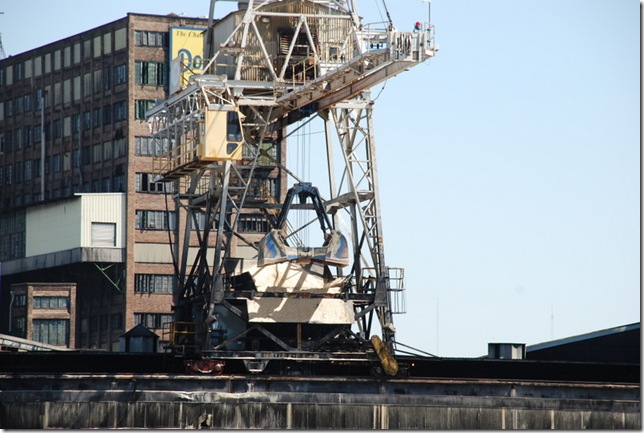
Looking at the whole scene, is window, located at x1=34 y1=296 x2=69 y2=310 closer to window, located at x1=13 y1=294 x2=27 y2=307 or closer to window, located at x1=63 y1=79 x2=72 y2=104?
window, located at x1=13 y1=294 x2=27 y2=307

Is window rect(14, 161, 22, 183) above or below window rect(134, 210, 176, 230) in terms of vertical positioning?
above

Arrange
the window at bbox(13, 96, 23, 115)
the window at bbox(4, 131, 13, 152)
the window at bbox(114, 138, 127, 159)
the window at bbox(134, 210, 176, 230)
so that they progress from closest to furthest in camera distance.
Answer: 1. the window at bbox(134, 210, 176, 230)
2. the window at bbox(114, 138, 127, 159)
3. the window at bbox(13, 96, 23, 115)
4. the window at bbox(4, 131, 13, 152)

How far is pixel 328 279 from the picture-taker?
204 feet

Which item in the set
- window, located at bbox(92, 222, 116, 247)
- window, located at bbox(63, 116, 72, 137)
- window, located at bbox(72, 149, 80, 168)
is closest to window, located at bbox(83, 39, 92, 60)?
window, located at bbox(63, 116, 72, 137)

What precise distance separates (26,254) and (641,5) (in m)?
92.2

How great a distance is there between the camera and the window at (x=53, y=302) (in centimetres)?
11825

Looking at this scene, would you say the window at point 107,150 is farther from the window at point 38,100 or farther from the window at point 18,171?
the window at point 18,171

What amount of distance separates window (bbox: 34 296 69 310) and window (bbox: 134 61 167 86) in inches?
827

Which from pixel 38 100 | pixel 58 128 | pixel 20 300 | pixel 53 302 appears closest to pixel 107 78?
pixel 58 128

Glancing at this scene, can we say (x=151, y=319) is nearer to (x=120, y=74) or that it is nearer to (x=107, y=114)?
(x=107, y=114)

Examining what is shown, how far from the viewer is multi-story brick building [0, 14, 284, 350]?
125m

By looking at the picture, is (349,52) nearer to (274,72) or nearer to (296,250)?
(274,72)

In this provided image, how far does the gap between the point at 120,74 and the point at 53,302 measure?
2247cm

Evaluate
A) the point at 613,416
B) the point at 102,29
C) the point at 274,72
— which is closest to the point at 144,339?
the point at 274,72
